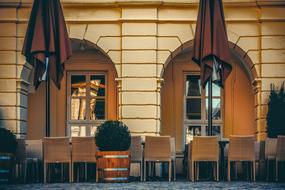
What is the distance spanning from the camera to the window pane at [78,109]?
19875mm

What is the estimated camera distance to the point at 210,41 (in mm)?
15242

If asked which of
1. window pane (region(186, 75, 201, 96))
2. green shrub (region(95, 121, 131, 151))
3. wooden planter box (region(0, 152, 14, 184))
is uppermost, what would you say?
window pane (region(186, 75, 201, 96))

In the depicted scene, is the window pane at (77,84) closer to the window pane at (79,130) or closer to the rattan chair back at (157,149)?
the window pane at (79,130)

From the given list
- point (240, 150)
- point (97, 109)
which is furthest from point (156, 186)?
point (97, 109)

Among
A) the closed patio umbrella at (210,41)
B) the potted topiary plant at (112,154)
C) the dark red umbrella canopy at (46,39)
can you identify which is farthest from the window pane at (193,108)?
the potted topiary plant at (112,154)

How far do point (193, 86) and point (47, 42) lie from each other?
17.4 ft

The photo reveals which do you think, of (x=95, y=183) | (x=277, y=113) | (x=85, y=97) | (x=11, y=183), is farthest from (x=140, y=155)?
(x=85, y=97)

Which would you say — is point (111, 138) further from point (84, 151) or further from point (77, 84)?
point (77, 84)

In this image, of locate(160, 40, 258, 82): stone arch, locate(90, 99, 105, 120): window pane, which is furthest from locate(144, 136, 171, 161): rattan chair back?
locate(90, 99, 105, 120): window pane

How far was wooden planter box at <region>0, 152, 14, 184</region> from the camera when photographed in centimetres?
1460

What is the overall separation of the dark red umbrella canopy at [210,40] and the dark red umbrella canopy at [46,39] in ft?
7.86

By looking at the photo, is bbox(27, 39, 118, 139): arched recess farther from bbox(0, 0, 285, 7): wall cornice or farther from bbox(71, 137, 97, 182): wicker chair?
bbox(71, 137, 97, 182): wicker chair

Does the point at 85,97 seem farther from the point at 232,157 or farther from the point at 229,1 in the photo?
the point at 232,157

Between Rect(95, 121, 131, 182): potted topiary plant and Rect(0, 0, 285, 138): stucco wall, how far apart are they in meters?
3.25
